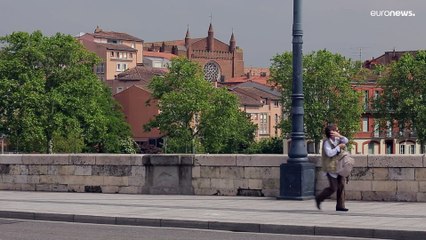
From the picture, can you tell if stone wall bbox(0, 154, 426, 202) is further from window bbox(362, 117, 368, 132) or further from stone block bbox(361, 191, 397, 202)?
window bbox(362, 117, 368, 132)

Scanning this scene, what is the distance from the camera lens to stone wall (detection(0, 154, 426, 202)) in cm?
1944

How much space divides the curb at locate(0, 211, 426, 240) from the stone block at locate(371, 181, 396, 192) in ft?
16.9

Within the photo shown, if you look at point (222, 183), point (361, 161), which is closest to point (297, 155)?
point (361, 161)

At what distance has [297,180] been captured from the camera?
766 inches

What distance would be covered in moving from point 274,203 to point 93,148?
8967 cm

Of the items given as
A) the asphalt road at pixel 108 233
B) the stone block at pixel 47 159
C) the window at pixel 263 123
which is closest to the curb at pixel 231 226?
the asphalt road at pixel 108 233

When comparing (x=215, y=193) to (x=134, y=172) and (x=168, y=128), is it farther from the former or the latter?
(x=168, y=128)

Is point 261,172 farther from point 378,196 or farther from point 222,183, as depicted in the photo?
point 378,196

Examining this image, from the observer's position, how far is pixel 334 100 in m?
116

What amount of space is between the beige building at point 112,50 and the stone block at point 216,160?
454 ft

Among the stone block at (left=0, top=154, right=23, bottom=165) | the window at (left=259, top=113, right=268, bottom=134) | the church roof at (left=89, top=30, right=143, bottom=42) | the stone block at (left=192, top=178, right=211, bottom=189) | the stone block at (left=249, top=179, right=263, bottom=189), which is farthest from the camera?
the church roof at (left=89, top=30, right=143, bottom=42)

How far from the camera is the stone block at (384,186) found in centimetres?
1944

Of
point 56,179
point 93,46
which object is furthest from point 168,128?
point 56,179

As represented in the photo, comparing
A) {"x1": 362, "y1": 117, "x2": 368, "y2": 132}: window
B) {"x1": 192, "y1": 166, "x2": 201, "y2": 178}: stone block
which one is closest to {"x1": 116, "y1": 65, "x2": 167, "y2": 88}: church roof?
{"x1": 362, "y1": 117, "x2": 368, "y2": 132}: window
